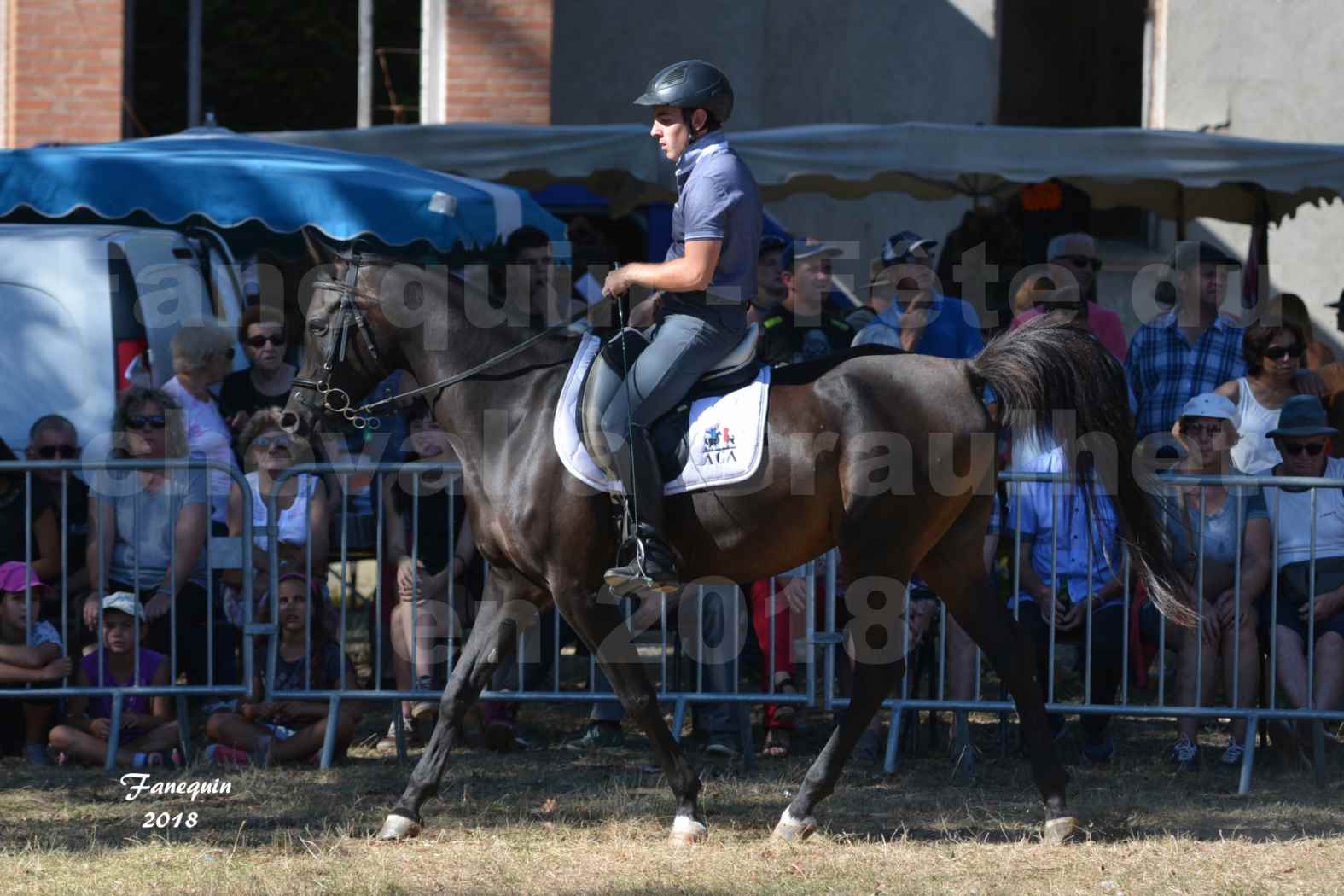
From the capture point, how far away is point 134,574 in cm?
793

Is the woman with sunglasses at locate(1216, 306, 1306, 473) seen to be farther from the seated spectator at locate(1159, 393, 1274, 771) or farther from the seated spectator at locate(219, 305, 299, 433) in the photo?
the seated spectator at locate(219, 305, 299, 433)

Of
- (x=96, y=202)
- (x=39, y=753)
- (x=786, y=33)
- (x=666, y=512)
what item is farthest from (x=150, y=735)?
(x=786, y=33)

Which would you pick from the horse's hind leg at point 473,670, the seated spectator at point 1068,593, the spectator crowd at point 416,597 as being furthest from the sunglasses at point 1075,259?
the horse's hind leg at point 473,670

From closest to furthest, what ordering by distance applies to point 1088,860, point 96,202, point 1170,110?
point 1088,860, point 96,202, point 1170,110

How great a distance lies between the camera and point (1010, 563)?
8.36 meters

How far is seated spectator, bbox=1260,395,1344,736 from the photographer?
7727 millimetres

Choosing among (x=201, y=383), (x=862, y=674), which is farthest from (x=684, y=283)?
(x=201, y=383)

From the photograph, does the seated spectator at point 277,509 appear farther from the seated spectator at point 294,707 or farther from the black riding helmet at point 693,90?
the black riding helmet at point 693,90

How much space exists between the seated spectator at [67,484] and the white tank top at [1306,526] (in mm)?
5292

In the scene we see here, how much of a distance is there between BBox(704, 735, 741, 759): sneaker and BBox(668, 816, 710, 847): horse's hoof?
60.4 inches

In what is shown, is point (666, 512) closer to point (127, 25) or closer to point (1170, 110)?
point (127, 25)

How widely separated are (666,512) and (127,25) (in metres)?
9.81

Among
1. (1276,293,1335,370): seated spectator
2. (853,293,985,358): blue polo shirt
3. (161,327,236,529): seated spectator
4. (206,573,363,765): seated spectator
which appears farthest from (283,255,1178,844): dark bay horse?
(1276,293,1335,370): seated spectator

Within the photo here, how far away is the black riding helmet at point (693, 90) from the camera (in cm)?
627
